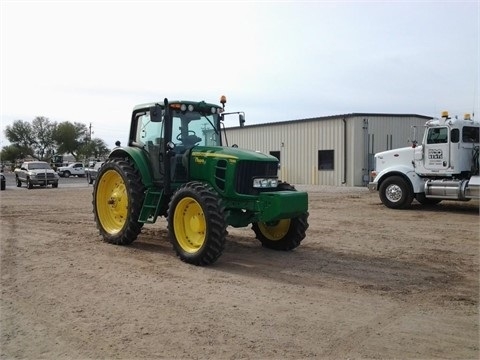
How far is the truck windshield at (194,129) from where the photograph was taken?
8.23 m

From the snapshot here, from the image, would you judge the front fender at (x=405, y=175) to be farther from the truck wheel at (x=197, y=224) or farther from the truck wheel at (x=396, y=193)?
the truck wheel at (x=197, y=224)

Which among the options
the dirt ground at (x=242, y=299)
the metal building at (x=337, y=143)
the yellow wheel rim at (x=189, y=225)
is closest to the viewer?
the dirt ground at (x=242, y=299)

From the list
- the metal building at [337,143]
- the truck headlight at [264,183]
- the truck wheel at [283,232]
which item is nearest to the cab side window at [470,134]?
the metal building at [337,143]

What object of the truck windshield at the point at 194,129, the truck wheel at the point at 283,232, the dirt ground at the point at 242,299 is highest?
the truck windshield at the point at 194,129

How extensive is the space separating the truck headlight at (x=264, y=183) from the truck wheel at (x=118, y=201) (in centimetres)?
217

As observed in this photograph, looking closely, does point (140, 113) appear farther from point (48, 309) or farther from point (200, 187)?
point (48, 309)

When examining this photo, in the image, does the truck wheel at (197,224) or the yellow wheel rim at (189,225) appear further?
the yellow wheel rim at (189,225)

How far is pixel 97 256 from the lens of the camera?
25.0 ft

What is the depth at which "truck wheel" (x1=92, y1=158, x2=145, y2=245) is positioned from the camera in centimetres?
825

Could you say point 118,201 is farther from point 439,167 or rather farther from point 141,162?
point 439,167

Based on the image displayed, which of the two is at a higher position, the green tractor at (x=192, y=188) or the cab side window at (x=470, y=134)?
the cab side window at (x=470, y=134)

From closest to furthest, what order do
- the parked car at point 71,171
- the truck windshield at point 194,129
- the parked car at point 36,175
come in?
the truck windshield at point 194,129, the parked car at point 36,175, the parked car at point 71,171

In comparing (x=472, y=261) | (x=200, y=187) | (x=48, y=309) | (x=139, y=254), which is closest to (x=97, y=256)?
(x=139, y=254)

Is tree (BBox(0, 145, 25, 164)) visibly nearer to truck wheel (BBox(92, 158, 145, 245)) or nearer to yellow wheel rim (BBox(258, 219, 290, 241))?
truck wheel (BBox(92, 158, 145, 245))
